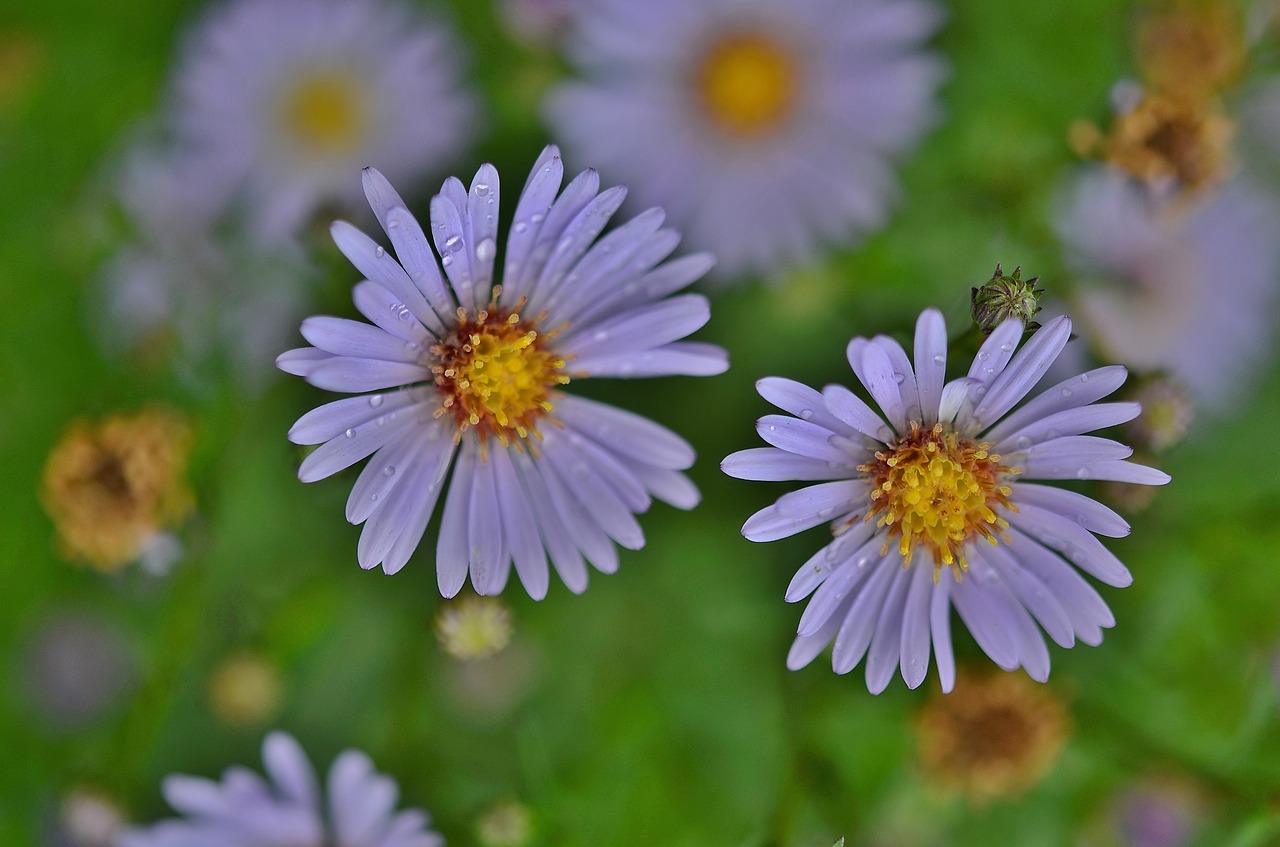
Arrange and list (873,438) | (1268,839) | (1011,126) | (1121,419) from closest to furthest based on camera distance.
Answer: (1121,419) → (873,438) → (1268,839) → (1011,126)

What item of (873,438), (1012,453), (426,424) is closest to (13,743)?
(426,424)

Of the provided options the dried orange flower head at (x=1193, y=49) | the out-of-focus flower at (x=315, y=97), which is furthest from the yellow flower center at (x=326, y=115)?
the dried orange flower head at (x=1193, y=49)

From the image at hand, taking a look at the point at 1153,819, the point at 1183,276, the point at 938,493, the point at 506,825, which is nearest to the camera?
the point at 938,493

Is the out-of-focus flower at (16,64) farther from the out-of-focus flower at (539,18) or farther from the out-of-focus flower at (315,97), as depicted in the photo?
the out-of-focus flower at (539,18)

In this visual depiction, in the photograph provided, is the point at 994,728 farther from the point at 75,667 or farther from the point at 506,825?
the point at 75,667

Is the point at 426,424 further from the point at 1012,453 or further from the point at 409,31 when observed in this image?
the point at 409,31

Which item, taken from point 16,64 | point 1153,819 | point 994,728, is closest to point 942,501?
point 994,728

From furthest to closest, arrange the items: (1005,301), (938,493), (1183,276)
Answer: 1. (1183,276)
2. (938,493)
3. (1005,301)
